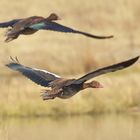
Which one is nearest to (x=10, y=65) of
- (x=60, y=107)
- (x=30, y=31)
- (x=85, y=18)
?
(x=30, y=31)

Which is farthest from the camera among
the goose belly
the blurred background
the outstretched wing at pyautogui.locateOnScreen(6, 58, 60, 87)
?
the blurred background

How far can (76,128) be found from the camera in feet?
50.2

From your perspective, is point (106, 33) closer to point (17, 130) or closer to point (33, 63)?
point (33, 63)

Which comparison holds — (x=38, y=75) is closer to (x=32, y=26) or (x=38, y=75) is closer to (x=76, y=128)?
(x=32, y=26)

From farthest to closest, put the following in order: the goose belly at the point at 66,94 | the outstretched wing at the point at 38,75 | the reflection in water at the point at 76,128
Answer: the reflection in water at the point at 76,128, the outstretched wing at the point at 38,75, the goose belly at the point at 66,94

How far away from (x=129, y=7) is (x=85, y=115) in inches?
138

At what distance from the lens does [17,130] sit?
48.3 feet

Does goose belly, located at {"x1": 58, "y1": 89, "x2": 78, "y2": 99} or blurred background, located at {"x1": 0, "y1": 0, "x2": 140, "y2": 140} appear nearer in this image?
goose belly, located at {"x1": 58, "y1": 89, "x2": 78, "y2": 99}

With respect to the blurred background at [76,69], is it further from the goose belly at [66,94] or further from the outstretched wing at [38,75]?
the goose belly at [66,94]

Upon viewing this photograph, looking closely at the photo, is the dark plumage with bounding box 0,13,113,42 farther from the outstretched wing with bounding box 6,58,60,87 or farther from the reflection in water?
the reflection in water

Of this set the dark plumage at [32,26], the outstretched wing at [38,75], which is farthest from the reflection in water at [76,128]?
the dark plumage at [32,26]

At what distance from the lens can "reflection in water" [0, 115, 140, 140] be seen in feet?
47.6

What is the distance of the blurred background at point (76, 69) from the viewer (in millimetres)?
15406

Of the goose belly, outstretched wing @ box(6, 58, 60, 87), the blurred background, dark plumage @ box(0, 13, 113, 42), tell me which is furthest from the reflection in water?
the goose belly
